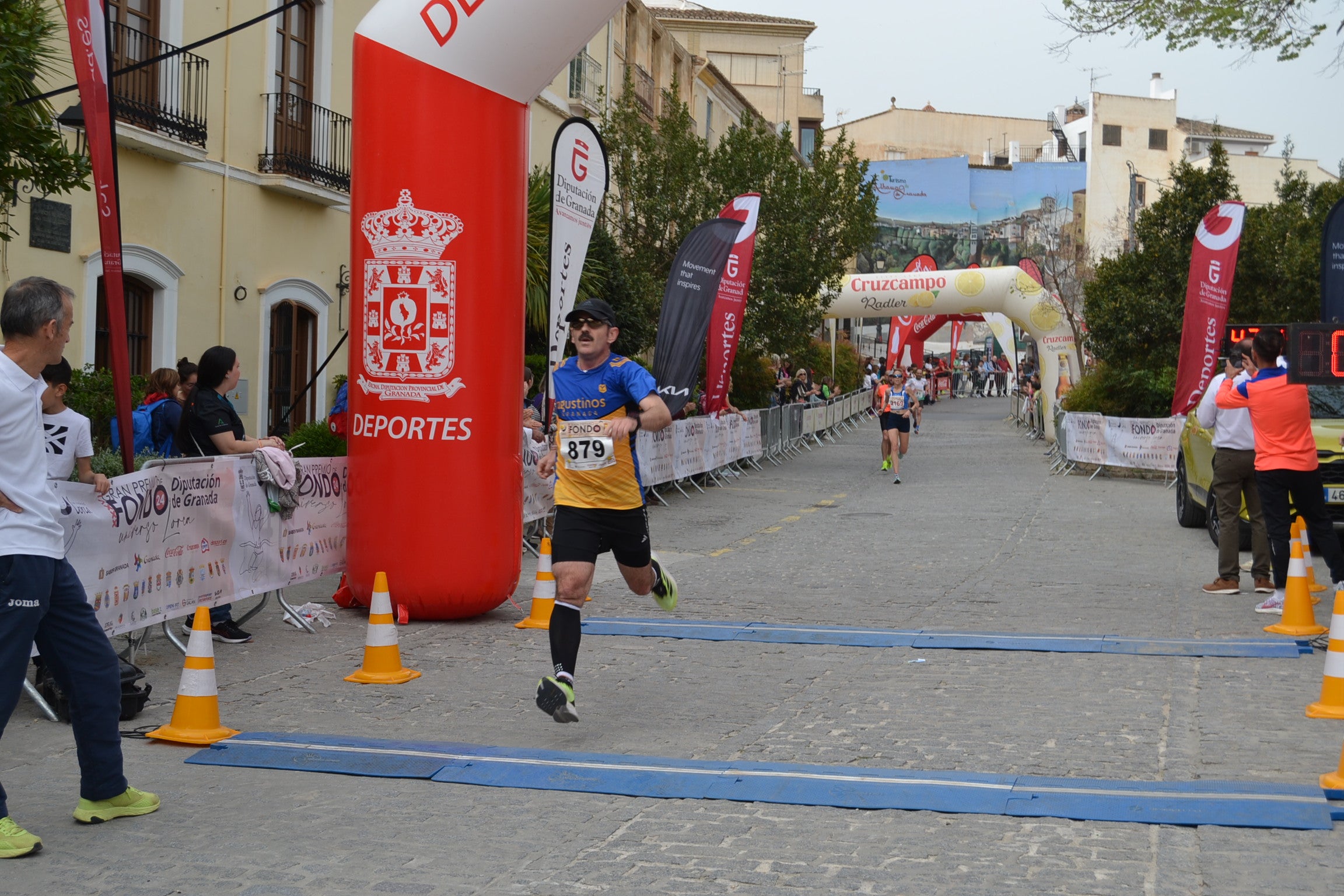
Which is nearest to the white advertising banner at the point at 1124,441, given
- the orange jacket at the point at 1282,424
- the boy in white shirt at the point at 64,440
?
the orange jacket at the point at 1282,424

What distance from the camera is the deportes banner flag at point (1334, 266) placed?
50.0ft

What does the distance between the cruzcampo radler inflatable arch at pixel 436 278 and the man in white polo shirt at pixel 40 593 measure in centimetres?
415

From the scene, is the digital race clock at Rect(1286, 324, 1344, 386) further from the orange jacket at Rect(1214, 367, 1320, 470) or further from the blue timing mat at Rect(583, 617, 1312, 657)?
the blue timing mat at Rect(583, 617, 1312, 657)

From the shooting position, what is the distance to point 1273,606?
379 inches

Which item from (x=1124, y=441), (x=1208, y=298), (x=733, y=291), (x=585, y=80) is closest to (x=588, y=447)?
(x=733, y=291)

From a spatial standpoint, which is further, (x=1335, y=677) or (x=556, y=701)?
(x=1335, y=677)

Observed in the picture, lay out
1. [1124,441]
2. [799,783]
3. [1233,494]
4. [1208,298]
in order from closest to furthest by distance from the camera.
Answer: [799,783], [1233,494], [1208,298], [1124,441]

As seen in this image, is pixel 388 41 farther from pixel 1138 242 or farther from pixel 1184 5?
pixel 1138 242

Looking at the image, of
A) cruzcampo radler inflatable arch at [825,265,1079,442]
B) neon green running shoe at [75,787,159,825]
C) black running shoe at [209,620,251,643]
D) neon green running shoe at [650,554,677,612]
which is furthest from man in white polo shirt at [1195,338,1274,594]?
cruzcampo radler inflatable arch at [825,265,1079,442]

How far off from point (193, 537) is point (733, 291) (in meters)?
13.3

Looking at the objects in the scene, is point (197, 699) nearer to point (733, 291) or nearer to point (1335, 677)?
point (1335, 677)

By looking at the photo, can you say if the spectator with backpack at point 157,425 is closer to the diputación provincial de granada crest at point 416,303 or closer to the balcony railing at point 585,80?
the diputación provincial de granada crest at point 416,303

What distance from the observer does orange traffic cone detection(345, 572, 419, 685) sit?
721 cm

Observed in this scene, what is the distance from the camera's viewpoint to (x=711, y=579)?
38.1ft
